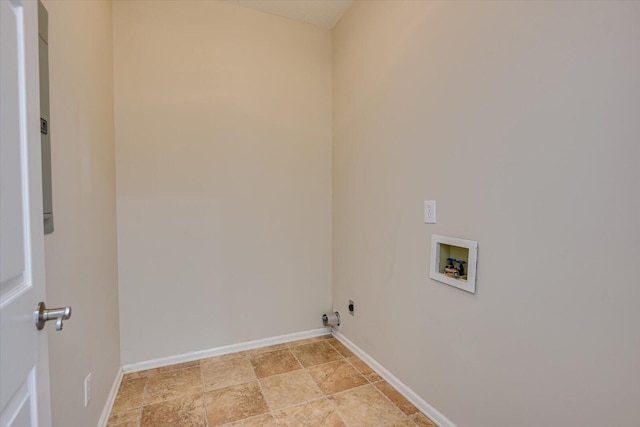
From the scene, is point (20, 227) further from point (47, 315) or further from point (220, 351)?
point (220, 351)

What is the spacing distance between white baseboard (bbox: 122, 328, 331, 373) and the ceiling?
2817 millimetres

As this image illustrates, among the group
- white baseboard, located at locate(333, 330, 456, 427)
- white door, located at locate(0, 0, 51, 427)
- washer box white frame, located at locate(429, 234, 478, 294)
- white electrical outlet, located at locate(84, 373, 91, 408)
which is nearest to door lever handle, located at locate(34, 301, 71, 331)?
white door, located at locate(0, 0, 51, 427)

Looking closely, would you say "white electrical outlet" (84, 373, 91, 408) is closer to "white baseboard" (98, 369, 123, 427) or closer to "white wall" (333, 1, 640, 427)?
"white baseboard" (98, 369, 123, 427)

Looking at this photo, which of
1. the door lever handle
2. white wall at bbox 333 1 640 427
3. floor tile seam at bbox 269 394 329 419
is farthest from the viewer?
floor tile seam at bbox 269 394 329 419

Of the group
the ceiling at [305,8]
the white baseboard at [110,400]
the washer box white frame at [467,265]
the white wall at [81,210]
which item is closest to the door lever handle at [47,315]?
the white wall at [81,210]

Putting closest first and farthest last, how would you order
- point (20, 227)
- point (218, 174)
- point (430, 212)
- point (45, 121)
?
point (20, 227)
point (45, 121)
point (430, 212)
point (218, 174)

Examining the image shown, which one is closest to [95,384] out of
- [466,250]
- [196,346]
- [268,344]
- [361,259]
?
[196,346]

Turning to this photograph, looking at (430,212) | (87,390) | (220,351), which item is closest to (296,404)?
(220,351)

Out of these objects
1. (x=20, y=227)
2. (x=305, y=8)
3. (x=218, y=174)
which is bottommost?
(x=20, y=227)

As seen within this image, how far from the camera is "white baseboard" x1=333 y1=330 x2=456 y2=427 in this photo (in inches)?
64.7

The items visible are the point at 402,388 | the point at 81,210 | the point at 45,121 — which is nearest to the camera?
the point at 45,121

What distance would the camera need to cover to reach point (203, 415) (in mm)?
1742

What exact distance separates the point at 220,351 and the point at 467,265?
202cm

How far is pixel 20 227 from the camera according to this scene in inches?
26.0
